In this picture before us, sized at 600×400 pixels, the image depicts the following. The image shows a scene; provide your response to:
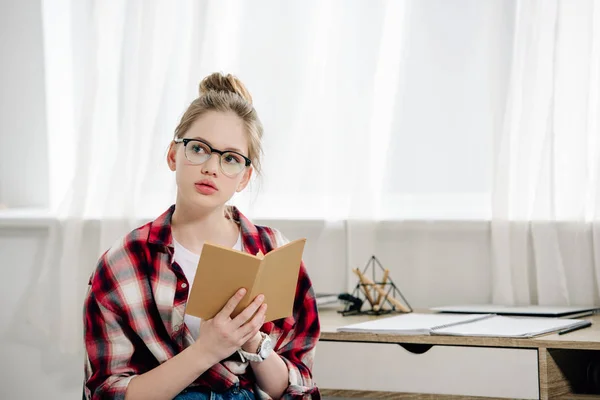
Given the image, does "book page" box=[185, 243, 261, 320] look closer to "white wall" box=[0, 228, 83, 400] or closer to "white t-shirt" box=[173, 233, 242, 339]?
"white t-shirt" box=[173, 233, 242, 339]

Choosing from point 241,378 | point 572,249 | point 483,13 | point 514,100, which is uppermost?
point 483,13

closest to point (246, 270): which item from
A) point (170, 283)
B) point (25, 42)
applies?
point (170, 283)

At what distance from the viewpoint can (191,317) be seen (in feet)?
4.34

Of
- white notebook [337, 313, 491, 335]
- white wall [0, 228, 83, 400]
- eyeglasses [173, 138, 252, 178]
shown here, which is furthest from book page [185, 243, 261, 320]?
white wall [0, 228, 83, 400]

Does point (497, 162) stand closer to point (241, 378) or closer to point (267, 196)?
point (267, 196)

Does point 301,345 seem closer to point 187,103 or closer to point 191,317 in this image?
point 191,317

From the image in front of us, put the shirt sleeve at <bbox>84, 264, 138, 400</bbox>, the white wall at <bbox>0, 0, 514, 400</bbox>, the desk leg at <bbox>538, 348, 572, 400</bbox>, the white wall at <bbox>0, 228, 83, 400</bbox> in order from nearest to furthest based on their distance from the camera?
the shirt sleeve at <bbox>84, 264, 138, 400</bbox> < the desk leg at <bbox>538, 348, 572, 400</bbox> < the white wall at <bbox>0, 0, 514, 400</bbox> < the white wall at <bbox>0, 228, 83, 400</bbox>

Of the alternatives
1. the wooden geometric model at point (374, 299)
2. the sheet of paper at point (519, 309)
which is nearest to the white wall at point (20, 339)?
the wooden geometric model at point (374, 299)

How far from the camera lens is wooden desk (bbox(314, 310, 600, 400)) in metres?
1.50

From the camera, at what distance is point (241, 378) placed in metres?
1.32

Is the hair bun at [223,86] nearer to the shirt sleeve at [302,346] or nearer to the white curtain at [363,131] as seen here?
the shirt sleeve at [302,346]

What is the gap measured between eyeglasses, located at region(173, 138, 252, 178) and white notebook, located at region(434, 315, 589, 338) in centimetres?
55

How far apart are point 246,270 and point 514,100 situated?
116cm

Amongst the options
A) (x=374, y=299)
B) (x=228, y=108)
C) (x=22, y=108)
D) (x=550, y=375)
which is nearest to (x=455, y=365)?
(x=550, y=375)
